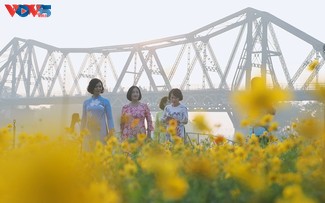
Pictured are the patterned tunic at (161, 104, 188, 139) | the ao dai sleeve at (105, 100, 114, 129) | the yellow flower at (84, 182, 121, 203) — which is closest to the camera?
the yellow flower at (84, 182, 121, 203)

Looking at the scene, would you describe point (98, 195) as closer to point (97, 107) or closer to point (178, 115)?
point (97, 107)

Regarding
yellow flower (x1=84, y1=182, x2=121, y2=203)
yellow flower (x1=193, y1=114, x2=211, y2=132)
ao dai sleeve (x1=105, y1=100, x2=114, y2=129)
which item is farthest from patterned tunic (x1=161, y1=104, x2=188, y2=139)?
yellow flower (x1=84, y1=182, x2=121, y2=203)

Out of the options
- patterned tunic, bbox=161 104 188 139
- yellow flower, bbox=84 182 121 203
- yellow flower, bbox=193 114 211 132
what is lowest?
yellow flower, bbox=84 182 121 203

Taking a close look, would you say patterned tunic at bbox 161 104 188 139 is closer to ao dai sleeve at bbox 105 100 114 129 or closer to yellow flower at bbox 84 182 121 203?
ao dai sleeve at bbox 105 100 114 129

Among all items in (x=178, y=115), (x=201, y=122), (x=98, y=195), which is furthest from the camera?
(x=178, y=115)

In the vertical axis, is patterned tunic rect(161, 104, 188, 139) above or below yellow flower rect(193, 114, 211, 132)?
above

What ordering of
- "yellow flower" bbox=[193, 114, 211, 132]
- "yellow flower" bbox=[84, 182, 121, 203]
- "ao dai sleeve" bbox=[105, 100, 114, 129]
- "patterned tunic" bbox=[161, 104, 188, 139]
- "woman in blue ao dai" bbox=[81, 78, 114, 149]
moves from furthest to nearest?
1. "patterned tunic" bbox=[161, 104, 188, 139]
2. "ao dai sleeve" bbox=[105, 100, 114, 129]
3. "woman in blue ao dai" bbox=[81, 78, 114, 149]
4. "yellow flower" bbox=[193, 114, 211, 132]
5. "yellow flower" bbox=[84, 182, 121, 203]

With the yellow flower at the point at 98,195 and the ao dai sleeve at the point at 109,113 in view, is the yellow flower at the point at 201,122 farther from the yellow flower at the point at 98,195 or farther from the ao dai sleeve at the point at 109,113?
the ao dai sleeve at the point at 109,113

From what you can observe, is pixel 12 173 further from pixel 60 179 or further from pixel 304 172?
pixel 304 172

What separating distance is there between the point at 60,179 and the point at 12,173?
0.55ft

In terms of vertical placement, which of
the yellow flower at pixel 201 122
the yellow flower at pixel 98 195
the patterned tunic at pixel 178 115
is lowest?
the yellow flower at pixel 98 195

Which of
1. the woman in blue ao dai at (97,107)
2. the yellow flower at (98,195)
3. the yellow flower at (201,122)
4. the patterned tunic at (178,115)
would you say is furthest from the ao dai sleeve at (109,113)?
the yellow flower at (98,195)

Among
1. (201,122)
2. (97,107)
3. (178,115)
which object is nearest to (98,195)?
(201,122)

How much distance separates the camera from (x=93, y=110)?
636cm
